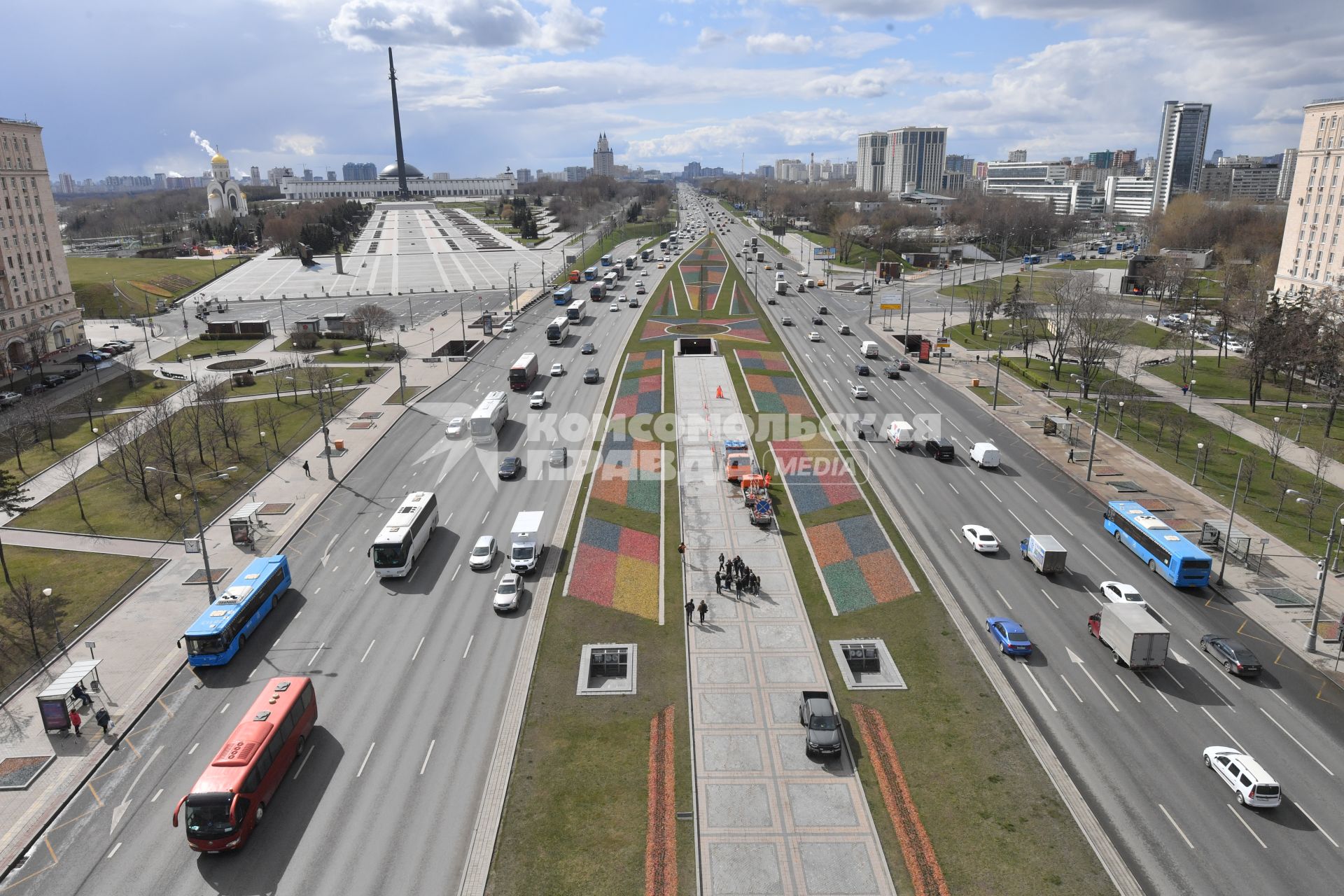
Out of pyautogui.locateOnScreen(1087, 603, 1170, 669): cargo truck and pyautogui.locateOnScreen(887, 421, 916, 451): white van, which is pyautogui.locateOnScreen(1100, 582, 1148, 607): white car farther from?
pyautogui.locateOnScreen(887, 421, 916, 451): white van

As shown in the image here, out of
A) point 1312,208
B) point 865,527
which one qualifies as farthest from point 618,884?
point 1312,208

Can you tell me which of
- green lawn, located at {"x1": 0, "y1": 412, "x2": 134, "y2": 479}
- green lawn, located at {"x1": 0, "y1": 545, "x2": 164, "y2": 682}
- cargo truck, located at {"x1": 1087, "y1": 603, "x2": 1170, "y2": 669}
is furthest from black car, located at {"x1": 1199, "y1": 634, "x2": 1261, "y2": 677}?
green lawn, located at {"x1": 0, "y1": 412, "x2": 134, "y2": 479}

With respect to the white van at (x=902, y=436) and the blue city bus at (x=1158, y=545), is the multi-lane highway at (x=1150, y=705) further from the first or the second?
the white van at (x=902, y=436)

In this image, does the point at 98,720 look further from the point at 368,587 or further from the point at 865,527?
the point at 865,527

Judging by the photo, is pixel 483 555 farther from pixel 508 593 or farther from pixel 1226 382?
pixel 1226 382

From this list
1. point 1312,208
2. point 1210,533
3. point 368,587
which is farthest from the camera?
point 1312,208

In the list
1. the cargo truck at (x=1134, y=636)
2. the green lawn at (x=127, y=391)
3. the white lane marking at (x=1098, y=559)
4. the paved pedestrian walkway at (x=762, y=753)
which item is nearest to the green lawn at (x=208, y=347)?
the green lawn at (x=127, y=391)
